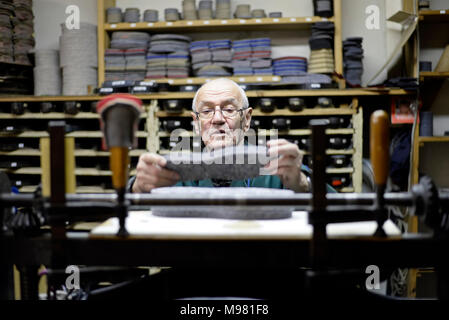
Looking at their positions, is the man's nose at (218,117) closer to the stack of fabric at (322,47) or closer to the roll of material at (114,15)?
the stack of fabric at (322,47)

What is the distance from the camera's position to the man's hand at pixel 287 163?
42.6 inches

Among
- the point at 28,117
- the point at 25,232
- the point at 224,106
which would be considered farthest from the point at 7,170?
the point at 25,232

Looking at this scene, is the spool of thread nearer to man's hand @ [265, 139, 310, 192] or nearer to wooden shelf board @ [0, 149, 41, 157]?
man's hand @ [265, 139, 310, 192]

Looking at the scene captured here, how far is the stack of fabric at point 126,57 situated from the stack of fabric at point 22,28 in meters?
0.86

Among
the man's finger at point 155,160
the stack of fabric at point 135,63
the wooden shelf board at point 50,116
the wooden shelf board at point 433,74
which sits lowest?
the man's finger at point 155,160

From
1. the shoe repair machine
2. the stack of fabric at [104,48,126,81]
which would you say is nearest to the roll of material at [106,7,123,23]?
the stack of fabric at [104,48,126,81]

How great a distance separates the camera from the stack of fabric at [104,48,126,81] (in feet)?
13.4

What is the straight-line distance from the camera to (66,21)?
14.6 ft

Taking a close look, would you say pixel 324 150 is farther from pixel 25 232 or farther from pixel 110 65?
pixel 110 65

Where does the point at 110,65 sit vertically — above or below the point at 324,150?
above

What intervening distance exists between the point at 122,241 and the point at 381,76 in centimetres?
423

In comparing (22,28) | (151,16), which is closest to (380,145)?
(151,16)

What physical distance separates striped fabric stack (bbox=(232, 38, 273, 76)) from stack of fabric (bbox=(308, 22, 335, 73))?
44cm

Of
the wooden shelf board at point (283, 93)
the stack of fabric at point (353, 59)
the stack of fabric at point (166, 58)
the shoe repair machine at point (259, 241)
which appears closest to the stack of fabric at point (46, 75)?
the wooden shelf board at point (283, 93)
